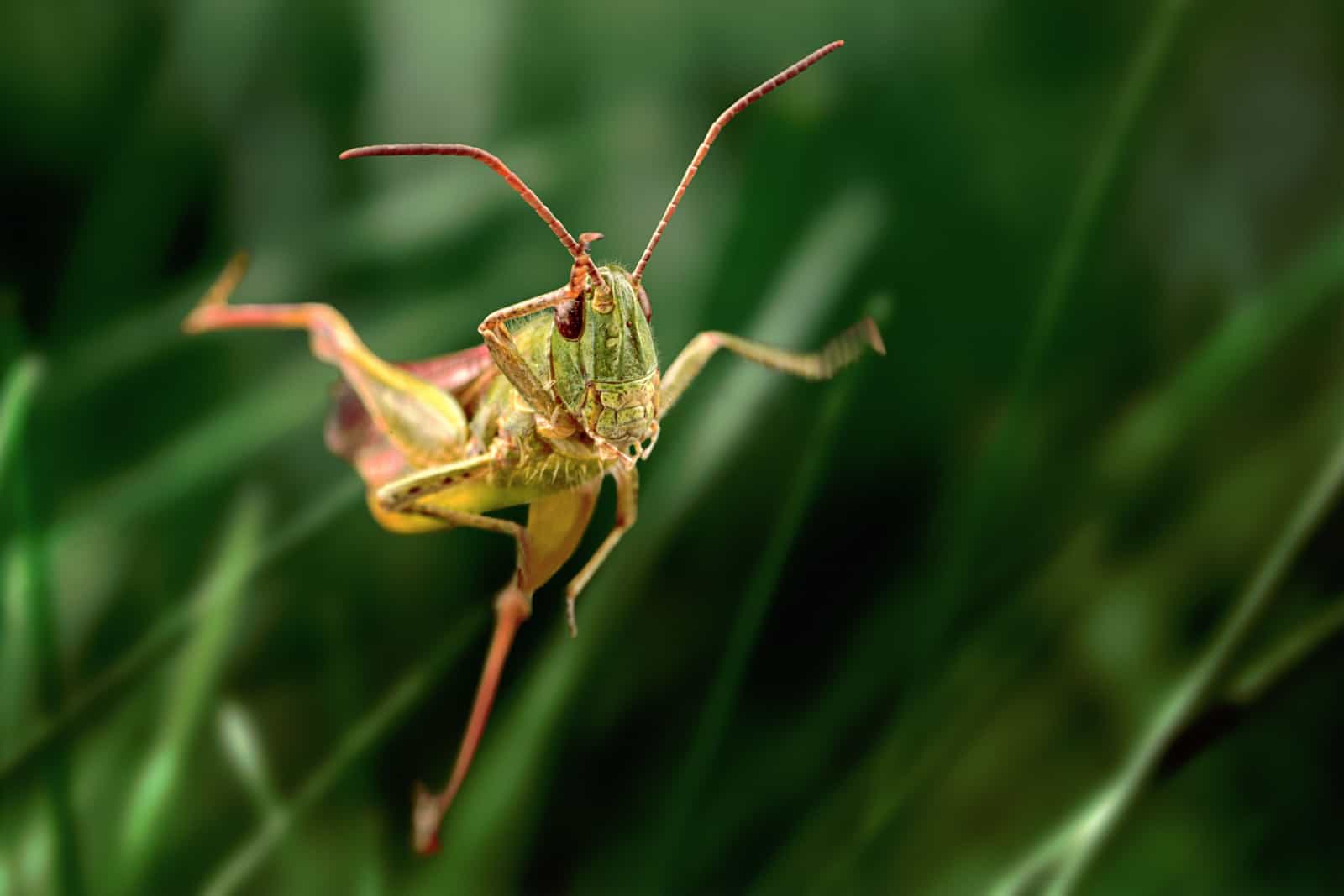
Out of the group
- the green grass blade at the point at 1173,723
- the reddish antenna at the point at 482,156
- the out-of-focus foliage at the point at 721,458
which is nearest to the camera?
the reddish antenna at the point at 482,156

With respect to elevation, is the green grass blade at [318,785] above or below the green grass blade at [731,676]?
above

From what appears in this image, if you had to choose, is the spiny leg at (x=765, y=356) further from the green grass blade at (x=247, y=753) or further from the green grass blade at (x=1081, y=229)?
the green grass blade at (x=247, y=753)

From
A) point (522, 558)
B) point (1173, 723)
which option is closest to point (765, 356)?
point (522, 558)

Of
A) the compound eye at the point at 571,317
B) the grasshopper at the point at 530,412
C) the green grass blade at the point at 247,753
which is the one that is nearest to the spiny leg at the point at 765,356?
the grasshopper at the point at 530,412

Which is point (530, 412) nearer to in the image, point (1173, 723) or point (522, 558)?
point (522, 558)

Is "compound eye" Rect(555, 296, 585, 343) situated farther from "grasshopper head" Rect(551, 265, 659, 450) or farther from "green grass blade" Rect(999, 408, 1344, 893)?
"green grass blade" Rect(999, 408, 1344, 893)

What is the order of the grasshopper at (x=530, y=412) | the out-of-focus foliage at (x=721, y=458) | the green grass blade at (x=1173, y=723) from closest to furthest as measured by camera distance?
the grasshopper at (x=530, y=412), the green grass blade at (x=1173, y=723), the out-of-focus foliage at (x=721, y=458)
